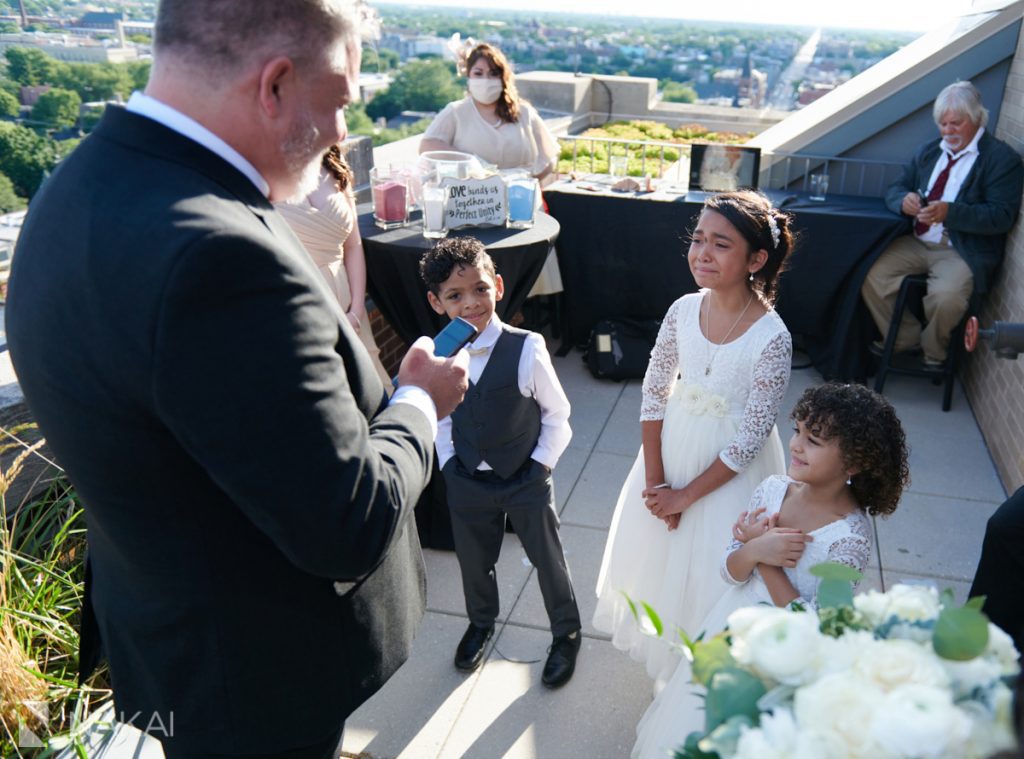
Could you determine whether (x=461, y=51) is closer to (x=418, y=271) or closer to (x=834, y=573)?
(x=418, y=271)

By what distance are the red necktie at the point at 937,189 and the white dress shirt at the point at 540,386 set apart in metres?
3.42

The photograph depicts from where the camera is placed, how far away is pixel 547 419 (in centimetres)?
279

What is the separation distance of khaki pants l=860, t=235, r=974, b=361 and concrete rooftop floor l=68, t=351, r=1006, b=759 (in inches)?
17.4

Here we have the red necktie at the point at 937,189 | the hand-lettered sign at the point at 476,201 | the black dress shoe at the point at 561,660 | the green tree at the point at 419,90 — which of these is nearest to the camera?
the black dress shoe at the point at 561,660

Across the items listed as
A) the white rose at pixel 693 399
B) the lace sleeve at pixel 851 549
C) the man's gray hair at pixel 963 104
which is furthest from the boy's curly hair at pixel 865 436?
the man's gray hair at pixel 963 104

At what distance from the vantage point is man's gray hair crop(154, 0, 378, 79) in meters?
1.13

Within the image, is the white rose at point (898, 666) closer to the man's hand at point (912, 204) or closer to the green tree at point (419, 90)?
the man's hand at point (912, 204)

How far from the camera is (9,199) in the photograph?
2.50m

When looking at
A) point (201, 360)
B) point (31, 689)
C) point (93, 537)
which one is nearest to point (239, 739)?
point (93, 537)

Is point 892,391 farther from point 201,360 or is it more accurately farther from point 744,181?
point 201,360

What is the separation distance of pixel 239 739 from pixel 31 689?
1317 mm

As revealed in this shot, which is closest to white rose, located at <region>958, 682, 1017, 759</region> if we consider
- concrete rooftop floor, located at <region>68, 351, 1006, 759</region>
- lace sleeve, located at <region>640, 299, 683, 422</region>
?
concrete rooftop floor, located at <region>68, 351, 1006, 759</region>

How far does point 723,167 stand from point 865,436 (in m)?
3.99

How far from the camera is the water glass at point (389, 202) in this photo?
14.1ft
